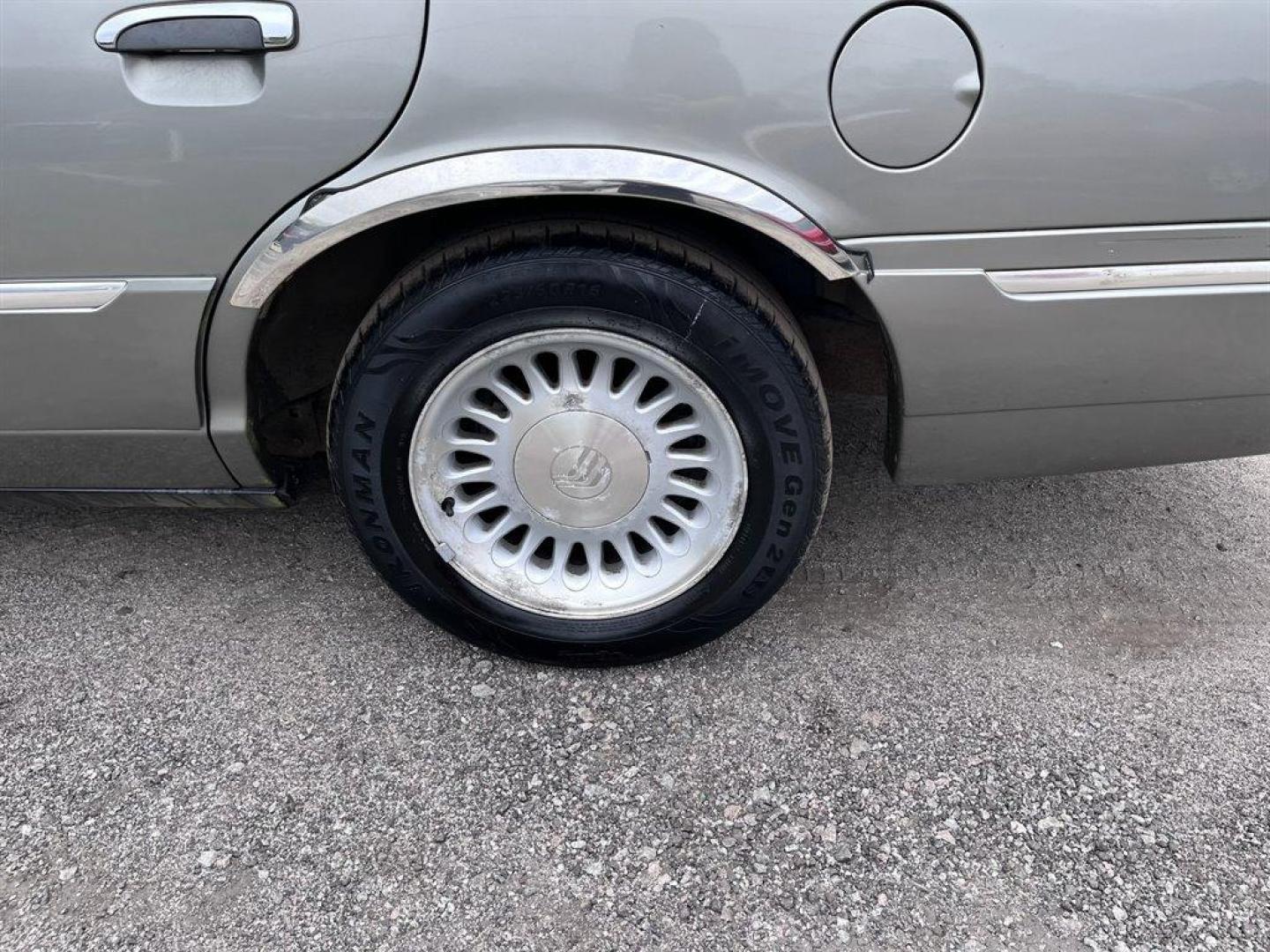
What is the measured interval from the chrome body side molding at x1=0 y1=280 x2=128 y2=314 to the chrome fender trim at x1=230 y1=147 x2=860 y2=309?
1.41ft

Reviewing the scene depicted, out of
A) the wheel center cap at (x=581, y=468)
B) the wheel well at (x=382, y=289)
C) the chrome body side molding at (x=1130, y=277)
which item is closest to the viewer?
the chrome body side molding at (x=1130, y=277)

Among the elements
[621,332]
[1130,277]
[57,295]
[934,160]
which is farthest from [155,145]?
[1130,277]

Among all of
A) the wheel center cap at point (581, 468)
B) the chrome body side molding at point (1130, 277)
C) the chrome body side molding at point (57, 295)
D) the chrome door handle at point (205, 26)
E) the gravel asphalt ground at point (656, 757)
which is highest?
the chrome door handle at point (205, 26)

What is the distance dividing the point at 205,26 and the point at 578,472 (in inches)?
40.1

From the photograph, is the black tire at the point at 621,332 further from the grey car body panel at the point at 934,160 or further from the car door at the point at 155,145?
the car door at the point at 155,145

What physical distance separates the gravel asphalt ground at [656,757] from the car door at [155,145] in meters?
0.70

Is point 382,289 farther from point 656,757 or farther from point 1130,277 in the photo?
point 1130,277

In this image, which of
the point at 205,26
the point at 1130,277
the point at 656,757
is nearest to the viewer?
the point at 205,26

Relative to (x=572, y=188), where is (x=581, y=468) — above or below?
below

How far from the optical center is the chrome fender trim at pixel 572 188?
5.11 ft

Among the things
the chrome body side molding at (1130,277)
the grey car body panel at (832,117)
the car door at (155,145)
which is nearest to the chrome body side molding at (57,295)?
the car door at (155,145)

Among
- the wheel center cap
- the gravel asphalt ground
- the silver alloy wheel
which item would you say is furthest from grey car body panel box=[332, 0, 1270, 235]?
the gravel asphalt ground

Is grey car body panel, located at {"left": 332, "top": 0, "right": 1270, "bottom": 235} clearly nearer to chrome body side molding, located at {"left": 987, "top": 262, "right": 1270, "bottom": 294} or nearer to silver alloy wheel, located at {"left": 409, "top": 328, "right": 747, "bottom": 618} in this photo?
chrome body side molding, located at {"left": 987, "top": 262, "right": 1270, "bottom": 294}

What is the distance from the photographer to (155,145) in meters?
1.57
